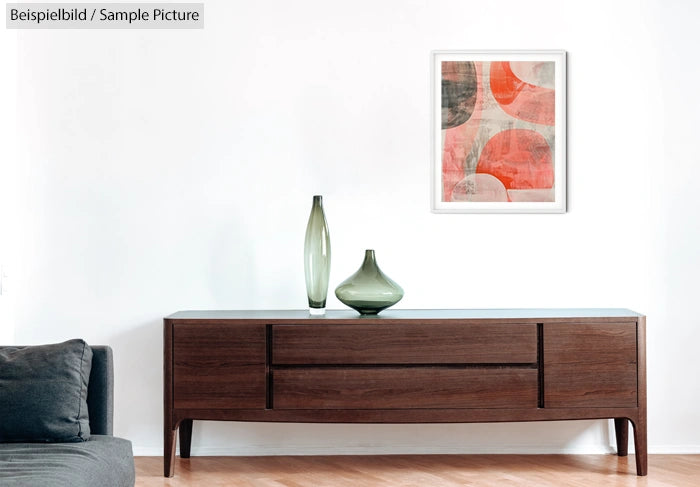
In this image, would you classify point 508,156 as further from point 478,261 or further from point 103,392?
point 103,392

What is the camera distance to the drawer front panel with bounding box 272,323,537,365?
3156mm

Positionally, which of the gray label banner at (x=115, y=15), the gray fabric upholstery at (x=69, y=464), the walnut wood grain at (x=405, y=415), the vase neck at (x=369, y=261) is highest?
the gray label banner at (x=115, y=15)

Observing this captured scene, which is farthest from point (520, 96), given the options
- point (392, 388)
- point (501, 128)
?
point (392, 388)

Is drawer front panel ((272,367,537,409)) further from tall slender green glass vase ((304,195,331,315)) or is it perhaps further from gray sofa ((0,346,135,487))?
gray sofa ((0,346,135,487))

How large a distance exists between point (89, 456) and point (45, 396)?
286 millimetres

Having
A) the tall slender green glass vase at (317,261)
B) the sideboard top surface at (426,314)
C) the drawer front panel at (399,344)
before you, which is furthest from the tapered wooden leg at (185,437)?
the tall slender green glass vase at (317,261)

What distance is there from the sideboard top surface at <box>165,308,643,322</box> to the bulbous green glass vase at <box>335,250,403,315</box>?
0.16 feet

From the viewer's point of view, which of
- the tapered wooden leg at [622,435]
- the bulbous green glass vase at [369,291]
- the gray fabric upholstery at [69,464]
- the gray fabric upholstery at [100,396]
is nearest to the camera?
the gray fabric upholstery at [69,464]

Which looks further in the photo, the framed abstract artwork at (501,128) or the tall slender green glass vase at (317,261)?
the framed abstract artwork at (501,128)

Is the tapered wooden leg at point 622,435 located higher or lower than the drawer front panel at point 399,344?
lower

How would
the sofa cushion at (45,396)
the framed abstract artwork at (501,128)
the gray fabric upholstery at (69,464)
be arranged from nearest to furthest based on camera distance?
1. the gray fabric upholstery at (69,464)
2. the sofa cushion at (45,396)
3. the framed abstract artwork at (501,128)

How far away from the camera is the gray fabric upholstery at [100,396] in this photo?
8.10 ft

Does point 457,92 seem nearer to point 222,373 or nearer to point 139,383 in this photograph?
point 222,373

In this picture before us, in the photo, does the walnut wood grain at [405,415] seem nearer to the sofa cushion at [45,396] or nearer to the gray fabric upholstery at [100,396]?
the gray fabric upholstery at [100,396]
